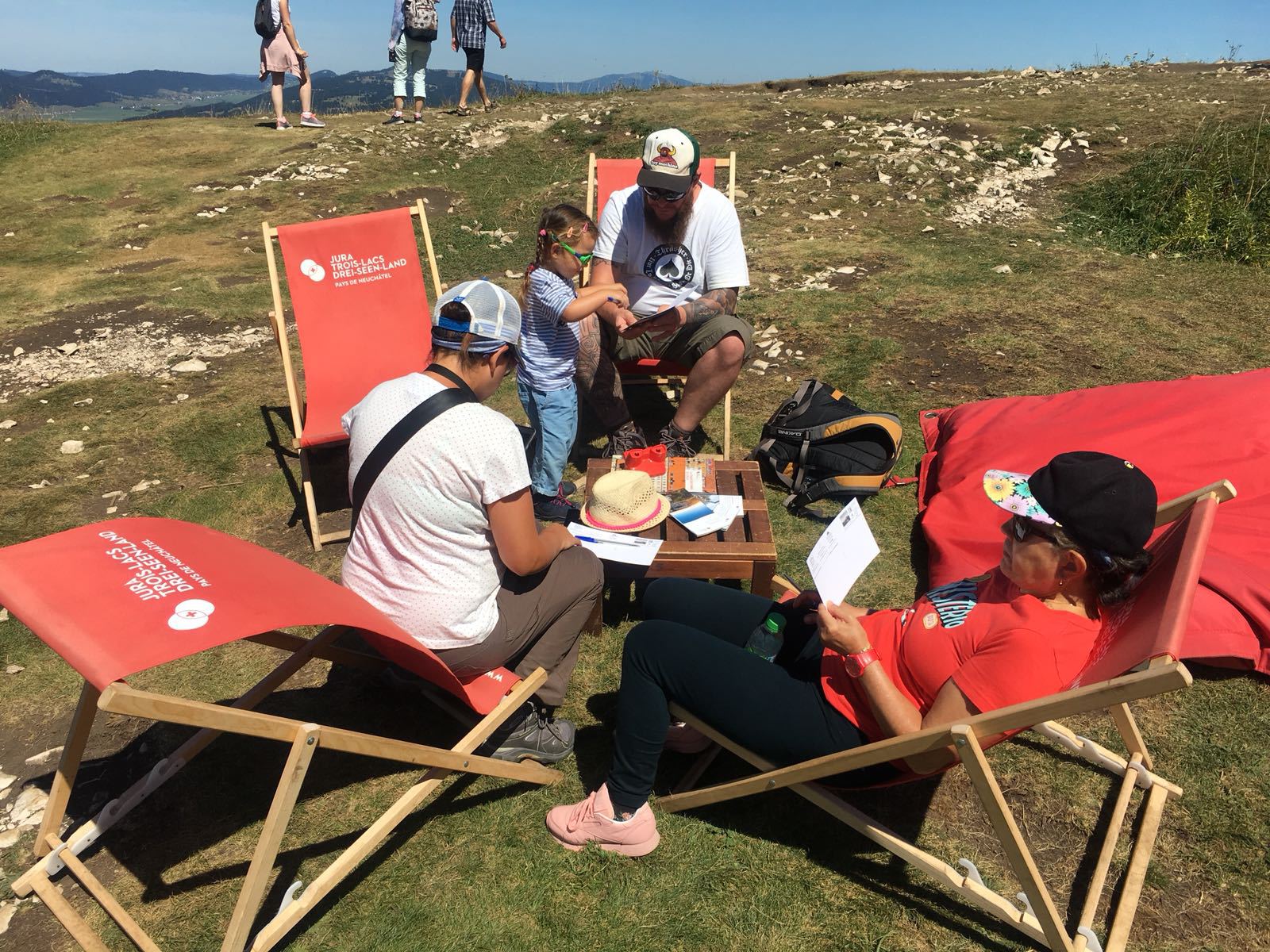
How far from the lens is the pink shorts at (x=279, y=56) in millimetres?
10992

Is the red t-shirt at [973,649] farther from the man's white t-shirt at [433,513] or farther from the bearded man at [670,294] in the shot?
the bearded man at [670,294]

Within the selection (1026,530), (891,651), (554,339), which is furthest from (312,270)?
(1026,530)

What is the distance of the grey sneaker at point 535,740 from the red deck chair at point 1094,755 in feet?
1.47

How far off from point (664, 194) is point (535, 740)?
10.0 feet

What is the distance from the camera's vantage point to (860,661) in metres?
2.12

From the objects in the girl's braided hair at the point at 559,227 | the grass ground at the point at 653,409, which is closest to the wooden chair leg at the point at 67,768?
the grass ground at the point at 653,409

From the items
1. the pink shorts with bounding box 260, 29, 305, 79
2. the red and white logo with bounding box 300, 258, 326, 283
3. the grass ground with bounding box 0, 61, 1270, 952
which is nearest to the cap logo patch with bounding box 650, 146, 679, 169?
the grass ground with bounding box 0, 61, 1270, 952

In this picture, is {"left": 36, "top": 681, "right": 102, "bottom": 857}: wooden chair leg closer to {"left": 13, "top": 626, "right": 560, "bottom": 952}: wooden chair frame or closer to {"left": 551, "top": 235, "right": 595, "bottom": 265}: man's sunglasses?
{"left": 13, "top": 626, "right": 560, "bottom": 952}: wooden chair frame

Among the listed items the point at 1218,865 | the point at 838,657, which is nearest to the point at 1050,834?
the point at 1218,865

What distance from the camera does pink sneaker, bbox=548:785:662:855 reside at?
8.24 ft

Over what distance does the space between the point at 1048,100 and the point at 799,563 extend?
11.2 m

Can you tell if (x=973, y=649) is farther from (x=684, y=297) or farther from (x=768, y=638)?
(x=684, y=297)

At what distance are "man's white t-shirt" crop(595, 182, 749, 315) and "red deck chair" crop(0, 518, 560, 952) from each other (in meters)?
2.91

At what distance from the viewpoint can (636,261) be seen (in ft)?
16.1
